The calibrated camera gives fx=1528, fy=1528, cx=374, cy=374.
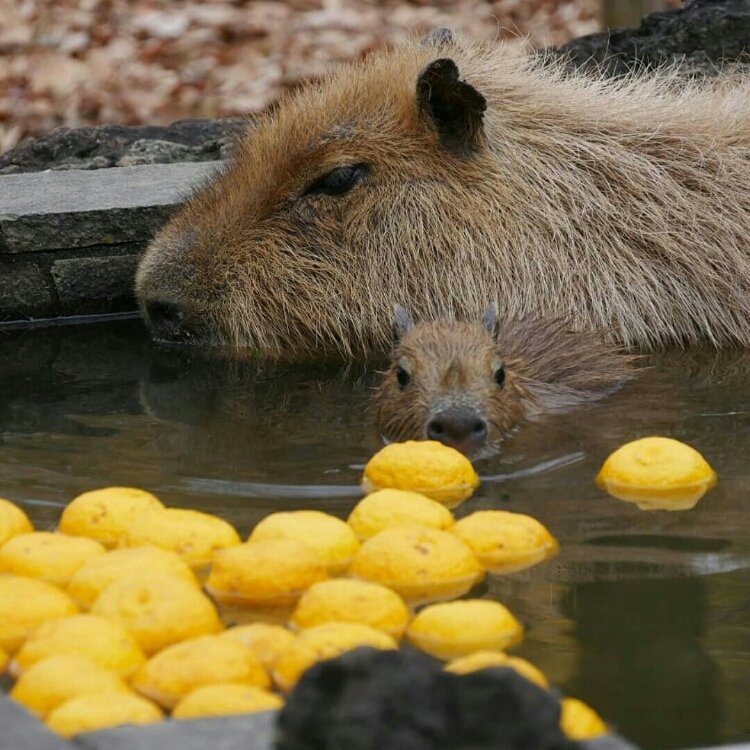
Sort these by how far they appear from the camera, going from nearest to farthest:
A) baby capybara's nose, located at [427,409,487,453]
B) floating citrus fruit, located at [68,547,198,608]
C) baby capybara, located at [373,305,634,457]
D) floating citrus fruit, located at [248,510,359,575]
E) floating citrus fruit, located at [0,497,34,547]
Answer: floating citrus fruit, located at [68,547,198,608]
floating citrus fruit, located at [248,510,359,575]
floating citrus fruit, located at [0,497,34,547]
baby capybara's nose, located at [427,409,487,453]
baby capybara, located at [373,305,634,457]

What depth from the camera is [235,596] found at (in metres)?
3.29

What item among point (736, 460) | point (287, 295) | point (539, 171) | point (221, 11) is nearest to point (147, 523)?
point (736, 460)

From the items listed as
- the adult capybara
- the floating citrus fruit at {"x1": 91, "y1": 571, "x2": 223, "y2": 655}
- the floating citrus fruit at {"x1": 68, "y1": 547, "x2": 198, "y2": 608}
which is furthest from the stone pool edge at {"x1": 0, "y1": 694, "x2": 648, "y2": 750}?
the adult capybara

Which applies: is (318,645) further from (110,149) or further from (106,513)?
(110,149)

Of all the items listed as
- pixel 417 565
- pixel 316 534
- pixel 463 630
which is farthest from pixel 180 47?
pixel 463 630

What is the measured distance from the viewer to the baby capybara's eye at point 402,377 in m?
4.74

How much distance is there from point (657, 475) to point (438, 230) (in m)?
1.84

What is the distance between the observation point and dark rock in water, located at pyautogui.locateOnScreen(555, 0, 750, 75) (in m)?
7.96

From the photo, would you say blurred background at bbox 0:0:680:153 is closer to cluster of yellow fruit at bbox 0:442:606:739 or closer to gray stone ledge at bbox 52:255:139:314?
gray stone ledge at bbox 52:255:139:314

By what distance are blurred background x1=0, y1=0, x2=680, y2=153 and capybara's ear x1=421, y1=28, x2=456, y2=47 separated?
13.0 ft

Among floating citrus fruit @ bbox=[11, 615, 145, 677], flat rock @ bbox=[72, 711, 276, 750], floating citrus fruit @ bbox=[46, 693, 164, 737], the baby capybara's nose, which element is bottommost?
the baby capybara's nose

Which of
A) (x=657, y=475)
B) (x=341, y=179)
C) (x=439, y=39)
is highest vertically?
(x=439, y=39)

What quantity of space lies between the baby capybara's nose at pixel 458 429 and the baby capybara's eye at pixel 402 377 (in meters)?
0.31

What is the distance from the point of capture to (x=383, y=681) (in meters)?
2.15
